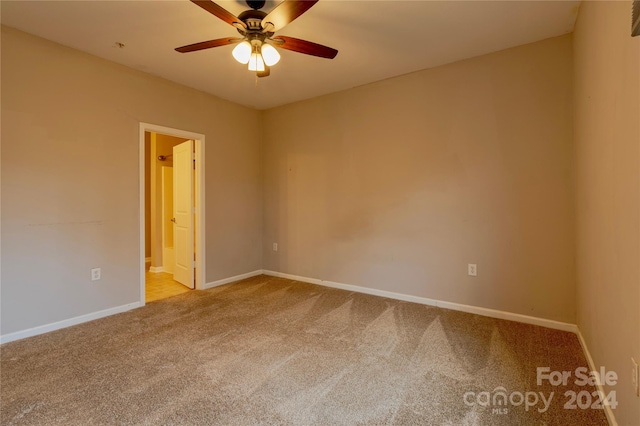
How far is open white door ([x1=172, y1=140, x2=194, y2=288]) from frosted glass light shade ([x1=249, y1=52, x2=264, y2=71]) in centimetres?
210

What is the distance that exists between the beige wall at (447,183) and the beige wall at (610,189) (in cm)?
35

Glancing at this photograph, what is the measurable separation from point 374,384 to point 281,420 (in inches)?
25.3

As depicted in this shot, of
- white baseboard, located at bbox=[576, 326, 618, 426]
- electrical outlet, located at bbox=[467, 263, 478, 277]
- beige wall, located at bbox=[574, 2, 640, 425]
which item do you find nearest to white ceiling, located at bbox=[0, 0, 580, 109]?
beige wall, located at bbox=[574, 2, 640, 425]

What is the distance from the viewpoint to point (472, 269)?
3.02m

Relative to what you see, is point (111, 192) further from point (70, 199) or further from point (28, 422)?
point (28, 422)

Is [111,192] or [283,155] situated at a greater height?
[283,155]

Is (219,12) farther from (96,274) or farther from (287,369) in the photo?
(96,274)

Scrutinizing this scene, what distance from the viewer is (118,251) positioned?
10.3 ft

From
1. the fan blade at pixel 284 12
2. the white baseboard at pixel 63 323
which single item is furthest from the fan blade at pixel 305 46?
the white baseboard at pixel 63 323

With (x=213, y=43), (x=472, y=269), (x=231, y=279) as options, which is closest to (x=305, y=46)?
(x=213, y=43)

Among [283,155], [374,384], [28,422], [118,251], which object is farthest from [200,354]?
[283,155]

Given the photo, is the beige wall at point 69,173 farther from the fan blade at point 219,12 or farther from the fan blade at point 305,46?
the fan blade at point 305,46

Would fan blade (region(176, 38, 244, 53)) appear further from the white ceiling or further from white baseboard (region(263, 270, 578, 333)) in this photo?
white baseboard (region(263, 270, 578, 333))

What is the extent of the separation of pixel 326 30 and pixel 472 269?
2708 millimetres
